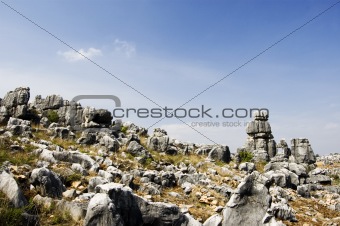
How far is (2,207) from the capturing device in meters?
7.59

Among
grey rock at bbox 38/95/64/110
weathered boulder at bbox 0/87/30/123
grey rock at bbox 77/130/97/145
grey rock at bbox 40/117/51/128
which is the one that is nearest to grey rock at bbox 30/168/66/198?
grey rock at bbox 77/130/97/145

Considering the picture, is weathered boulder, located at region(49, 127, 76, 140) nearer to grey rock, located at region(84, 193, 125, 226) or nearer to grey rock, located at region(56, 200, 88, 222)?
grey rock, located at region(56, 200, 88, 222)

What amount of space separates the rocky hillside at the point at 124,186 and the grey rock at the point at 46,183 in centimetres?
3

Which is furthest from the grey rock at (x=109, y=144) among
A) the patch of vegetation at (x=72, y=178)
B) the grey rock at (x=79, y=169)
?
the patch of vegetation at (x=72, y=178)

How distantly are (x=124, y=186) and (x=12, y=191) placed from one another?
3192 mm

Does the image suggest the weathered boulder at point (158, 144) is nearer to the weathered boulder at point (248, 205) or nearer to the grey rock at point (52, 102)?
the grey rock at point (52, 102)

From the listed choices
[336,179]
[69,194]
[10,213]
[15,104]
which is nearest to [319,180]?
[336,179]

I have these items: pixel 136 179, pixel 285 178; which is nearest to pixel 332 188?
pixel 285 178

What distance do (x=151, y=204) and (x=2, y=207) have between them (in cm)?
397

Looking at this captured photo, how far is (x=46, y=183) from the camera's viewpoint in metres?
9.84

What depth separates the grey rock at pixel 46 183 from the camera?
9724mm

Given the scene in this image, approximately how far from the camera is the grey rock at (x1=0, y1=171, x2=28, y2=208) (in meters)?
8.12

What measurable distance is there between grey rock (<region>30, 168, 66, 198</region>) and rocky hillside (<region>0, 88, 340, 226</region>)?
31 mm

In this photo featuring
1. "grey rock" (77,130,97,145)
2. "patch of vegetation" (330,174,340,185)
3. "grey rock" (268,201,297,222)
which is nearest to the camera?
"grey rock" (268,201,297,222)
